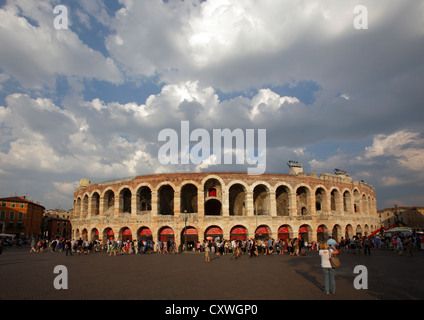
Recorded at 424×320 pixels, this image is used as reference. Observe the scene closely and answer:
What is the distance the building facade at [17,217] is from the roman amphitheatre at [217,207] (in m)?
30.2

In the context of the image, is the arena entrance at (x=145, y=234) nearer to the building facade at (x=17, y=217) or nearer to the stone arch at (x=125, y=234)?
the stone arch at (x=125, y=234)

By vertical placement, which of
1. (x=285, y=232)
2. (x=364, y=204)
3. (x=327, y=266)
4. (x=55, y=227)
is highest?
(x=364, y=204)

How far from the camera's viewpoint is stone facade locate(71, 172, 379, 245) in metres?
32.4

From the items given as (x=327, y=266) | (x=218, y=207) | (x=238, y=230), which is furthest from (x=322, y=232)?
(x=327, y=266)

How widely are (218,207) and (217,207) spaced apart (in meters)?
0.15

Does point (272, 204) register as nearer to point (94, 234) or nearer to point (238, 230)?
point (238, 230)

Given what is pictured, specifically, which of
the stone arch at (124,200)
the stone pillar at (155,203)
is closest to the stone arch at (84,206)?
the stone arch at (124,200)

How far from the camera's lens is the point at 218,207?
3831 cm

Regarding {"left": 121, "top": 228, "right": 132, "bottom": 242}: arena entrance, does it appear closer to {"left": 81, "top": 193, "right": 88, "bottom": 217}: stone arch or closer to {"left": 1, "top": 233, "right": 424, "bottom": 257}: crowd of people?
{"left": 1, "top": 233, "right": 424, "bottom": 257}: crowd of people

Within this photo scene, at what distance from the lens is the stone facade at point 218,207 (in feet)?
106

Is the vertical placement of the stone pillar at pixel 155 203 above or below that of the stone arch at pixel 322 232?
above
